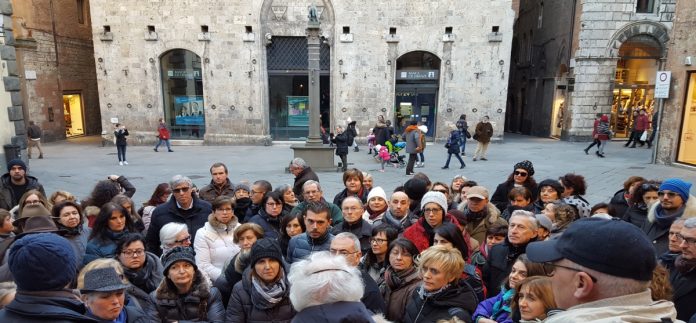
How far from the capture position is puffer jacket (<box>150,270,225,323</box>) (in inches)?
125

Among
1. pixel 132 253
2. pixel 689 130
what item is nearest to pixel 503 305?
pixel 132 253

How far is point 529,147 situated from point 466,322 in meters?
18.8

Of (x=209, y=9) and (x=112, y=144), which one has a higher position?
(x=209, y=9)

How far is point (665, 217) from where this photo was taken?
438 centimetres

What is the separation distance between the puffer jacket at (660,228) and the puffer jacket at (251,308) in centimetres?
369

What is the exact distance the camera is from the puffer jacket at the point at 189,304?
3178mm

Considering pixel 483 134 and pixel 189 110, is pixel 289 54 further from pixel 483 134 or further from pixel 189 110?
pixel 483 134

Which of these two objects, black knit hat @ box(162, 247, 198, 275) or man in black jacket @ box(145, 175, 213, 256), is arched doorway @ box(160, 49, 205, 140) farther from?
black knit hat @ box(162, 247, 198, 275)

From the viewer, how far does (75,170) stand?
14.6 meters

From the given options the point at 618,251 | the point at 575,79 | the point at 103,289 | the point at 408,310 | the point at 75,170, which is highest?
the point at 575,79

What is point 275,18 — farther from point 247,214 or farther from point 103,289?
point 103,289

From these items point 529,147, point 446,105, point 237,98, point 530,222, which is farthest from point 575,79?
point 530,222

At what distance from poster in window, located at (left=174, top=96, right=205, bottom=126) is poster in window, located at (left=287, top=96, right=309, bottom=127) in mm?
4533

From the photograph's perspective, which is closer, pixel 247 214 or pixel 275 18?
pixel 247 214
